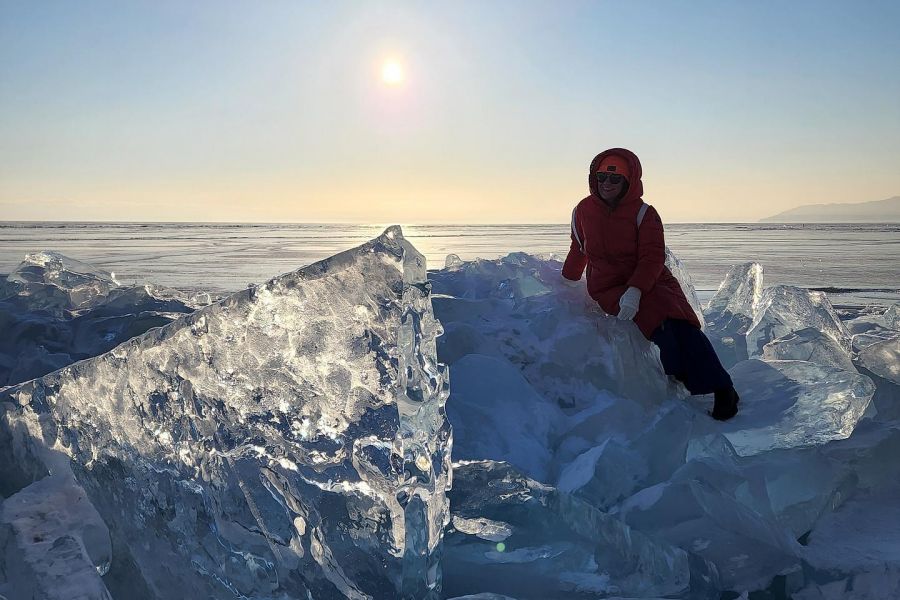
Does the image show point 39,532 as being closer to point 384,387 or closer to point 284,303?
point 284,303

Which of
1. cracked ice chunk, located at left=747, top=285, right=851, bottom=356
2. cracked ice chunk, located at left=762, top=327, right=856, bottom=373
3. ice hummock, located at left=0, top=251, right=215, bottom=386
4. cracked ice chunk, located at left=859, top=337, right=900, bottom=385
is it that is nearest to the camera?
cracked ice chunk, located at left=859, top=337, right=900, bottom=385

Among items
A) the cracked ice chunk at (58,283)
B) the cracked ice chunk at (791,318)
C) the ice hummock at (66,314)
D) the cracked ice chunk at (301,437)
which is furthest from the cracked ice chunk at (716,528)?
the cracked ice chunk at (58,283)

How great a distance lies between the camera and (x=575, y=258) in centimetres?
361

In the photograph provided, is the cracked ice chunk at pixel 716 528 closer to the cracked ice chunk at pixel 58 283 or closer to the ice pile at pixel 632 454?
the ice pile at pixel 632 454

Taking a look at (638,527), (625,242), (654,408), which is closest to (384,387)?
(638,527)

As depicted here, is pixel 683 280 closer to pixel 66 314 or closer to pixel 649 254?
pixel 649 254

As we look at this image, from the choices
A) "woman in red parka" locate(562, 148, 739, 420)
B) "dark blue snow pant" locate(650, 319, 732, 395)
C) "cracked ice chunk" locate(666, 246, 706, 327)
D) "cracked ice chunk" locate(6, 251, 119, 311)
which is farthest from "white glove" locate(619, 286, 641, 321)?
"cracked ice chunk" locate(6, 251, 119, 311)

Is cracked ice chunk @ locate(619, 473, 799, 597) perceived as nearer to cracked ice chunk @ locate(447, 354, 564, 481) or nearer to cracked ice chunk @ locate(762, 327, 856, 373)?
cracked ice chunk @ locate(447, 354, 564, 481)

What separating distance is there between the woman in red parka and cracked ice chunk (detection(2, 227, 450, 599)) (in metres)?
1.72

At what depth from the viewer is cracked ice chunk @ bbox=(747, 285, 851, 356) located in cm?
377

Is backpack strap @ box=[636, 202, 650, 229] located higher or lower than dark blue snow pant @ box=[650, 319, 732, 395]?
higher

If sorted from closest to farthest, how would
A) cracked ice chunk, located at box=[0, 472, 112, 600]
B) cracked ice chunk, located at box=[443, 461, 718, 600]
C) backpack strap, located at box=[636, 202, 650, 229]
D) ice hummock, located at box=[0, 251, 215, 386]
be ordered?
cracked ice chunk, located at box=[0, 472, 112, 600], cracked ice chunk, located at box=[443, 461, 718, 600], backpack strap, located at box=[636, 202, 650, 229], ice hummock, located at box=[0, 251, 215, 386]

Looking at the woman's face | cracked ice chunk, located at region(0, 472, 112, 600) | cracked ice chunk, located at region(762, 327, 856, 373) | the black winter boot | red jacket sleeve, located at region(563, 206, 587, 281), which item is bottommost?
the black winter boot

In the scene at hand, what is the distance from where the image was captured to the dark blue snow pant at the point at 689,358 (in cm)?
273
